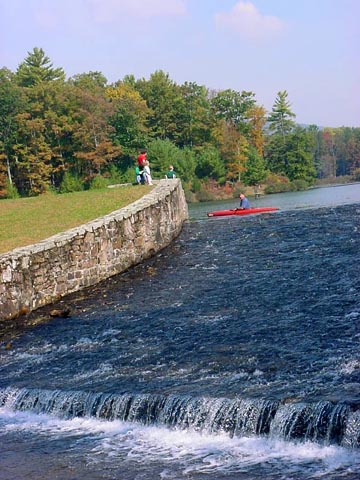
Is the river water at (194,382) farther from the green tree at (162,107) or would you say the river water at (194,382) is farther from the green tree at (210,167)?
the green tree at (162,107)

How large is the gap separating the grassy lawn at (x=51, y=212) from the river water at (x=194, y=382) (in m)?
3.34

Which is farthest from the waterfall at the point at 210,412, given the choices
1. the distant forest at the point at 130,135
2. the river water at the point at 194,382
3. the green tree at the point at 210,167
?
the green tree at the point at 210,167

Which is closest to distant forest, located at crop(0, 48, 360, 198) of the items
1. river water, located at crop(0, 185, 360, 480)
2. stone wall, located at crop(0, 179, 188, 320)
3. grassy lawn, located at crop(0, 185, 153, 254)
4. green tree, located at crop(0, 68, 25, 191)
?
green tree, located at crop(0, 68, 25, 191)

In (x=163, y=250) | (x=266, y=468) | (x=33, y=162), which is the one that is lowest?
(x=266, y=468)

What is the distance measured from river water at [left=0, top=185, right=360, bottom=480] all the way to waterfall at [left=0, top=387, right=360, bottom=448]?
2 cm

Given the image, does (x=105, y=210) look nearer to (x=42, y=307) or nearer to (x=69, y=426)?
(x=42, y=307)

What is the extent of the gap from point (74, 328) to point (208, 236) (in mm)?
11789

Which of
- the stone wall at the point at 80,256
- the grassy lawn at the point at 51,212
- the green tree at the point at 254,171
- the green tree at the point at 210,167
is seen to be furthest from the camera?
the green tree at the point at 254,171

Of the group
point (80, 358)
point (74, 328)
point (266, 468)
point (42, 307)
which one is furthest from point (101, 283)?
point (266, 468)

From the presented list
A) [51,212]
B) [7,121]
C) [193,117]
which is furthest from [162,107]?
[51,212]

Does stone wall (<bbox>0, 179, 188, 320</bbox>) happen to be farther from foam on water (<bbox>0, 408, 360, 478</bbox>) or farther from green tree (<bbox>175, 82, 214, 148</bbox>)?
green tree (<bbox>175, 82, 214, 148</bbox>)

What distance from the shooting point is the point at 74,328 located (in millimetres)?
14500

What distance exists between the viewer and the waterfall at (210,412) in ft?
27.9

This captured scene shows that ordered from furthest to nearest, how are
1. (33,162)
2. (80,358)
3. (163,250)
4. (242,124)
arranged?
(242,124) → (33,162) → (163,250) → (80,358)
